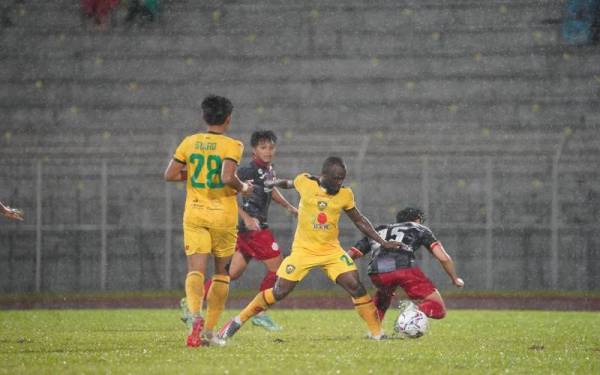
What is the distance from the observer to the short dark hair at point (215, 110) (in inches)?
333

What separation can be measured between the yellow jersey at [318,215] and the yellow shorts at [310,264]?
4 centimetres

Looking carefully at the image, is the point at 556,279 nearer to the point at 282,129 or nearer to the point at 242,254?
the point at 282,129

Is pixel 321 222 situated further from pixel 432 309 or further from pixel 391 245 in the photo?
pixel 432 309

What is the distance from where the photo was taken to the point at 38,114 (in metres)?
21.0

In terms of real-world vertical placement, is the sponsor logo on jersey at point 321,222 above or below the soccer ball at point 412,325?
above

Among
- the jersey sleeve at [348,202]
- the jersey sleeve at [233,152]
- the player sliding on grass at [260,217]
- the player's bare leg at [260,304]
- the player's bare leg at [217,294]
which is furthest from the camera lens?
the player sliding on grass at [260,217]

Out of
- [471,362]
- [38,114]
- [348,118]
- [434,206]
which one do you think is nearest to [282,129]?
[348,118]

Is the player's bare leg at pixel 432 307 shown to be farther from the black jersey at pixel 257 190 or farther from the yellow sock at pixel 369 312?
the black jersey at pixel 257 190

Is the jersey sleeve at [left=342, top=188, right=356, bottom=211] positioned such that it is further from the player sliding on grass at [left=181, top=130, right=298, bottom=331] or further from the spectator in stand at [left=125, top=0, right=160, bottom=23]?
the spectator in stand at [left=125, top=0, right=160, bottom=23]

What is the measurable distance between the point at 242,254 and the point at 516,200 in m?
8.26

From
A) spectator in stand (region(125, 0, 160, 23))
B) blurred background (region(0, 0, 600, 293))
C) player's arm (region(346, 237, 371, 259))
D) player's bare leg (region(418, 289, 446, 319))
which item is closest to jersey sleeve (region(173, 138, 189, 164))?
player's arm (region(346, 237, 371, 259))

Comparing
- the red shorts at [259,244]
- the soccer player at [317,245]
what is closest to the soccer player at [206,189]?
the soccer player at [317,245]

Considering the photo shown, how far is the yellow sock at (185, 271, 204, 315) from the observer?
8252 mm

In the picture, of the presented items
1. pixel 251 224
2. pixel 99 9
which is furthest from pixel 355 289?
pixel 99 9
